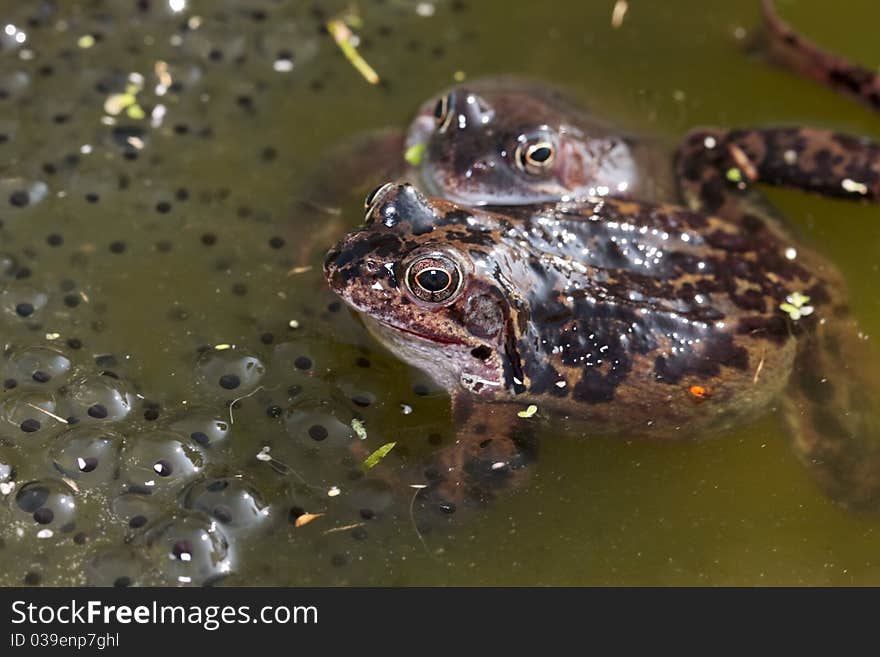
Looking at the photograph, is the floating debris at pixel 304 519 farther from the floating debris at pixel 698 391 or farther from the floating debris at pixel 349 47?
the floating debris at pixel 349 47

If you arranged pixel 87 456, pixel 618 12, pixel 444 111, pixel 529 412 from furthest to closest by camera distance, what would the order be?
pixel 618 12, pixel 444 111, pixel 529 412, pixel 87 456

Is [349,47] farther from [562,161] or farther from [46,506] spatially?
[46,506]

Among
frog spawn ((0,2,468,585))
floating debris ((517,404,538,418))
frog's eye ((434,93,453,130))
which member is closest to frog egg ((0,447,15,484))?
frog spawn ((0,2,468,585))

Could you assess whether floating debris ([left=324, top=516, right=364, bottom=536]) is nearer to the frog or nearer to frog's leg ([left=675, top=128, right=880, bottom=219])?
the frog

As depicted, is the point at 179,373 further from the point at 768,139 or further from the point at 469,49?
the point at 768,139

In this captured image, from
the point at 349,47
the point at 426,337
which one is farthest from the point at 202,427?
the point at 349,47

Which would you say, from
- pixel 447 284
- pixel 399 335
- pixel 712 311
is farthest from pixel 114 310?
pixel 712 311

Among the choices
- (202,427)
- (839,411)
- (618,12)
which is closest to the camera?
(202,427)
